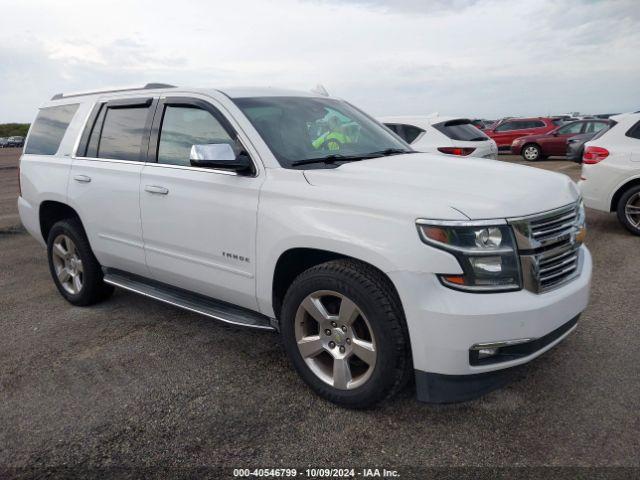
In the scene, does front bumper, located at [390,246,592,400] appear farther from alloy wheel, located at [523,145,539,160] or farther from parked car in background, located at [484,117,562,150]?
parked car in background, located at [484,117,562,150]

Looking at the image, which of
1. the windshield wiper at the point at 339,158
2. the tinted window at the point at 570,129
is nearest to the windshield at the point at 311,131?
the windshield wiper at the point at 339,158

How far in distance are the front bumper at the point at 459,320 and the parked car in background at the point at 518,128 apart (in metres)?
19.7

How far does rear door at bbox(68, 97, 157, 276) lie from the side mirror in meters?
1.02

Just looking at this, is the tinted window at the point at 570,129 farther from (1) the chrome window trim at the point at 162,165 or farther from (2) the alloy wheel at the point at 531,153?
(1) the chrome window trim at the point at 162,165

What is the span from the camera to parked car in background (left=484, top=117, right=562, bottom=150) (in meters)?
20.7

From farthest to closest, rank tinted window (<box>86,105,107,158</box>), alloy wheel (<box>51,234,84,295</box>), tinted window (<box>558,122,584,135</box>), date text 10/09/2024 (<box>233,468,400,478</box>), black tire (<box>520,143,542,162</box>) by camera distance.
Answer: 1. black tire (<box>520,143,542,162</box>)
2. tinted window (<box>558,122,584,135</box>)
3. alloy wheel (<box>51,234,84,295</box>)
4. tinted window (<box>86,105,107,158</box>)
5. date text 10/09/2024 (<box>233,468,400,478</box>)

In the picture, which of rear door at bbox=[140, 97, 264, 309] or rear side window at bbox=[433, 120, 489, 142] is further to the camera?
rear side window at bbox=[433, 120, 489, 142]

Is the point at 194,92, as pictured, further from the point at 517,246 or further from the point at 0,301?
the point at 0,301

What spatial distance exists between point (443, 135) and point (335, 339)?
6121 mm

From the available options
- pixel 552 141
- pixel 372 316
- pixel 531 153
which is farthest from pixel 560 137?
pixel 372 316

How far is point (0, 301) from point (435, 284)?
4431 mm

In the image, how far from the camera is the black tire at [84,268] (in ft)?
15.2

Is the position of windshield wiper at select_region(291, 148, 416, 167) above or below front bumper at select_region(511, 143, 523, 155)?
above

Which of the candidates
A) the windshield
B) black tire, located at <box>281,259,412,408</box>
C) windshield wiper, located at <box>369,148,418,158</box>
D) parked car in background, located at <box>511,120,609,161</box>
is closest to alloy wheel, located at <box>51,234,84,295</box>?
the windshield
